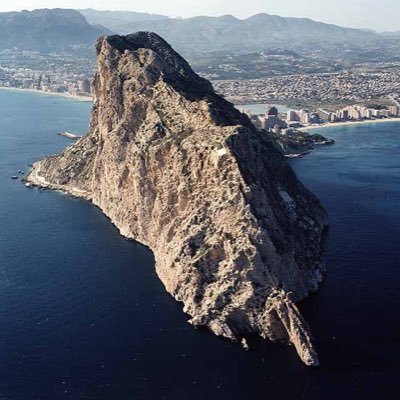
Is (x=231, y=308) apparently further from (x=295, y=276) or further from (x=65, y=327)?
(x=65, y=327)

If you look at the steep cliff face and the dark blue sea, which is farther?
the steep cliff face

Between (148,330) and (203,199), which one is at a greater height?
(203,199)

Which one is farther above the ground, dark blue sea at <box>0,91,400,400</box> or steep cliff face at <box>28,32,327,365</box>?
steep cliff face at <box>28,32,327,365</box>

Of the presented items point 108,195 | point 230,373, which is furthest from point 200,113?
point 230,373

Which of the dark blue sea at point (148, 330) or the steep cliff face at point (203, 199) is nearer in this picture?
the dark blue sea at point (148, 330)

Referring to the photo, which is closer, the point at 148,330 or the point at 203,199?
the point at 148,330

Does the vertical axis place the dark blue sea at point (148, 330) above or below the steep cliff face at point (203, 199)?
below
